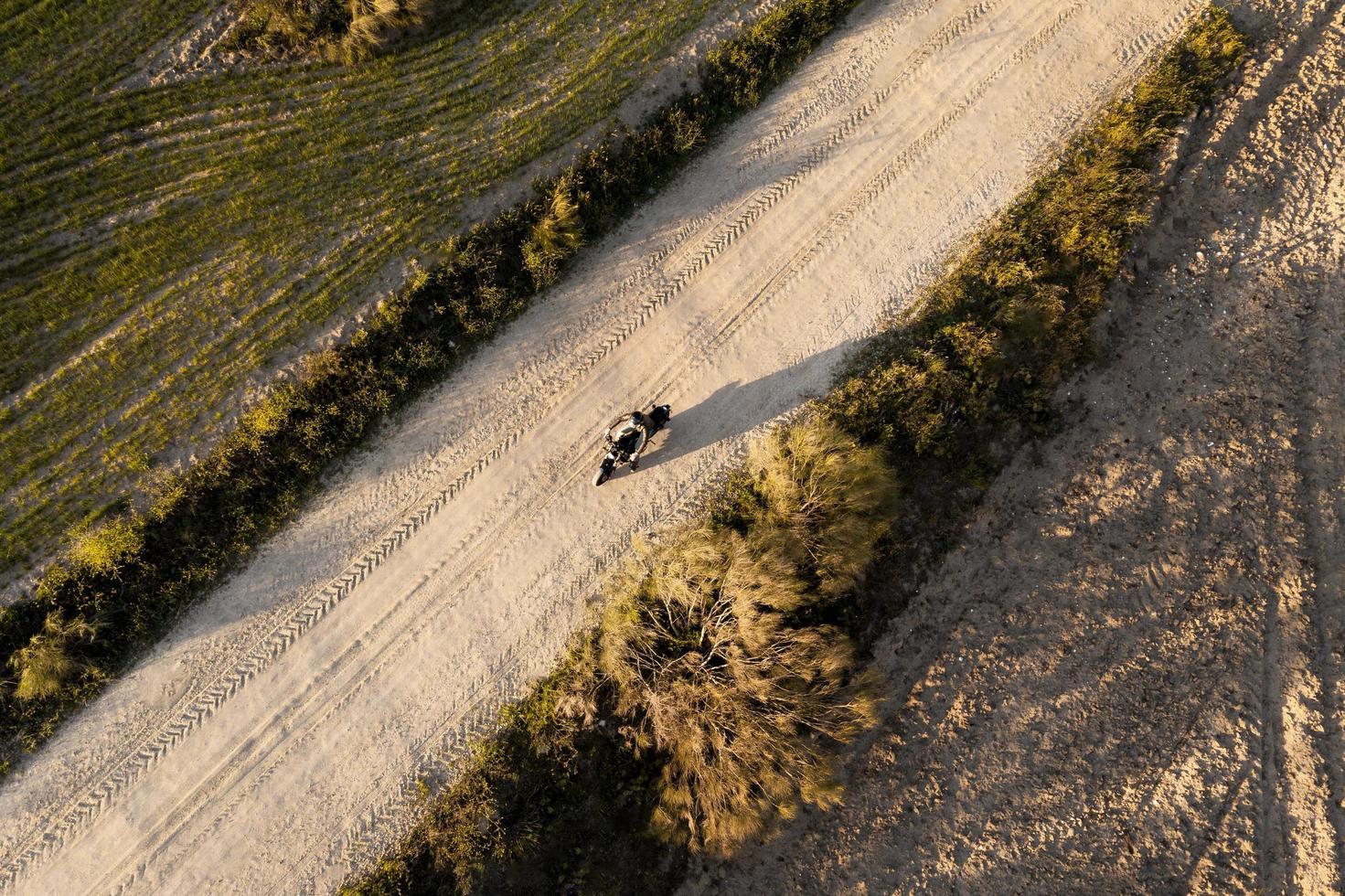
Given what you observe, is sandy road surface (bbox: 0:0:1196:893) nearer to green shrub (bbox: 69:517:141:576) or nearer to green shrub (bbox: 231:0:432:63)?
green shrub (bbox: 69:517:141:576)

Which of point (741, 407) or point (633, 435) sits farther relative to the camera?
point (741, 407)

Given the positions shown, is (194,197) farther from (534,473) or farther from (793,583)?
(793,583)

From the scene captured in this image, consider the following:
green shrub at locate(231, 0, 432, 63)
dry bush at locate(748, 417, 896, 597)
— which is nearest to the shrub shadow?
dry bush at locate(748, 417, 896, 597)

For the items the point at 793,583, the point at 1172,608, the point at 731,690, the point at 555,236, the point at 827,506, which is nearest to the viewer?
the point at 731,690

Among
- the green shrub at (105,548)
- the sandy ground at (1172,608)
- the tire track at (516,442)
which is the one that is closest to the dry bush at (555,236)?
the tire track at (516,442)

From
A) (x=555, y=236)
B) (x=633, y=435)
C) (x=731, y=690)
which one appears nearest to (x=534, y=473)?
(x=633, y=435)

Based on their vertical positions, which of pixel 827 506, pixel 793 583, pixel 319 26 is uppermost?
pixel 319 26
